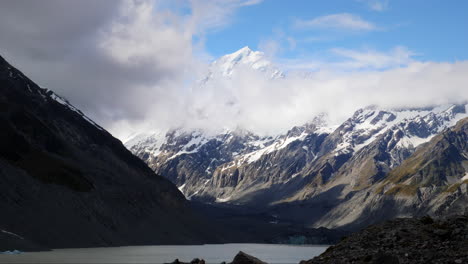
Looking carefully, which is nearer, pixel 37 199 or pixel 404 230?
pixel 404 230

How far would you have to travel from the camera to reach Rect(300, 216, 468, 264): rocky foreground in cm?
3253

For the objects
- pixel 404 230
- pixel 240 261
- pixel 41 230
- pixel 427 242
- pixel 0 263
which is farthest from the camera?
pixel 41 230

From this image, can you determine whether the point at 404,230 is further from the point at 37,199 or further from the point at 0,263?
the point at 37,199

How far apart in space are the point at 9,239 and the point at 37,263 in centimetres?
4451

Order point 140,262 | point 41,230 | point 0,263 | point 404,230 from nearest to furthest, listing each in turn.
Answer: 1. point 404,230
2. point 0,263
3. point 140,262
4. point 41,230

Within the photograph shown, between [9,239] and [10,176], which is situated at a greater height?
[10,176]

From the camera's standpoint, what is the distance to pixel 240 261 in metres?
50.5

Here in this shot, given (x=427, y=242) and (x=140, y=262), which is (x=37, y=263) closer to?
(x=140, y=262)

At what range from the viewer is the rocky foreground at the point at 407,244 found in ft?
107

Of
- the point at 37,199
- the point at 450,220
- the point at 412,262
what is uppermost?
the point at 37,199

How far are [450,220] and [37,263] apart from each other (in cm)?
9694

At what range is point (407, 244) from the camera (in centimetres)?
3531

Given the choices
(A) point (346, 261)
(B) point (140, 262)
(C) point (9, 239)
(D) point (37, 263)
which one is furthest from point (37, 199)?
(A) point (346, 261)

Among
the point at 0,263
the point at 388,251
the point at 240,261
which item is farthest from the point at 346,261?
the point at 0,263
